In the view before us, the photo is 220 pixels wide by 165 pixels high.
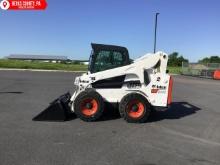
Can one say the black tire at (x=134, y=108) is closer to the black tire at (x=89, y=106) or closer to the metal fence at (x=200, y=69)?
the black tire at (x=89, y=106)

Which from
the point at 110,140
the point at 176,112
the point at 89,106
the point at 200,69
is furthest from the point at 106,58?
the point at 200,69

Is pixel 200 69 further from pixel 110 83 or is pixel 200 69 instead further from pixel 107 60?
pixel 110 83

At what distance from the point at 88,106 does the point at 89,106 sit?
3 cm

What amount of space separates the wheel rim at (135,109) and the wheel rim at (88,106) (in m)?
0.92

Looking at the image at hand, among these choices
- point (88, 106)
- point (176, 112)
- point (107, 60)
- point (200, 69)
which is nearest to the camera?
point (88, 106)

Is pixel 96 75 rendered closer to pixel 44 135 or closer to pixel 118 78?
pixel 118 78

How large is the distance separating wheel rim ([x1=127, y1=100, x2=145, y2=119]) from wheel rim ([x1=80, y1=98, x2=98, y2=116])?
0.92 metres

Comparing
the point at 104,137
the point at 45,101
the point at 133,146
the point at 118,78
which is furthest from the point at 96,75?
the point at 45,101

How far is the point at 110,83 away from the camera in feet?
32.7

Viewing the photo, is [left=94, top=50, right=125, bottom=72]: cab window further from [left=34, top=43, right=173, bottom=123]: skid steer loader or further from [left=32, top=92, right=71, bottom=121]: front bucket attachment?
[left=32, top=92, right=71, bottom=121]: front bucket attachment

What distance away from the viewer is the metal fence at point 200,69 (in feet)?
128

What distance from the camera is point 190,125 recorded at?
9602 mm

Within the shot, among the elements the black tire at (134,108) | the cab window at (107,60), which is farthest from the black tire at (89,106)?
the cab window at (107,60)

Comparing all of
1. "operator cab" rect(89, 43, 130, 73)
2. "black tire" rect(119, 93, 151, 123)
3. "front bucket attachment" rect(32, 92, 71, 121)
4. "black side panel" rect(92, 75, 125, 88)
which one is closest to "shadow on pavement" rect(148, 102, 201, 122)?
"black tire" rect(119, 93, 151, 123)
